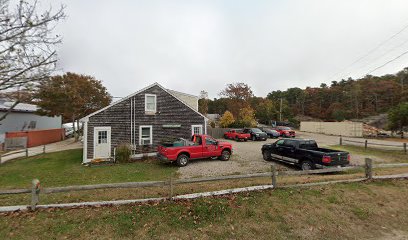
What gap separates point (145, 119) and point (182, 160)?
5.50 m

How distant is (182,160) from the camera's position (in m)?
13.2

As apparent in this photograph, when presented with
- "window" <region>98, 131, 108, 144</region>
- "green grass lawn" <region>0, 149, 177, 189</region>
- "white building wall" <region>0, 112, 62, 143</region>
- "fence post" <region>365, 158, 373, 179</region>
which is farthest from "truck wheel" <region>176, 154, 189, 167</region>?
"white building wall" <region>0, 112, 62, 143</region>

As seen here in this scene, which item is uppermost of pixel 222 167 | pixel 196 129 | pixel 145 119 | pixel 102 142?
pixel 145 119

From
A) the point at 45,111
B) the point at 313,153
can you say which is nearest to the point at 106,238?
the point at 313,153

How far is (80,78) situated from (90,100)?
3.53 metres

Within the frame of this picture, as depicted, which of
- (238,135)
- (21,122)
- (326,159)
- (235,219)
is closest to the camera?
(235,219)

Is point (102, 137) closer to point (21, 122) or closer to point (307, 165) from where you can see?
point (307, 165)

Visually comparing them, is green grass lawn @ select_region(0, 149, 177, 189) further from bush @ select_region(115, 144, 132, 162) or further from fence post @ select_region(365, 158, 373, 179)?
fence post @ select_region(365, 158, 373, 179)

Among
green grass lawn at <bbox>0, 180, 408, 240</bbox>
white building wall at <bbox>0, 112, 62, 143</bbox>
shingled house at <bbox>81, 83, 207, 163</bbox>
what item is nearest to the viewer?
green grass lawn at <bbox>0, 180, 408, 240</bbox>

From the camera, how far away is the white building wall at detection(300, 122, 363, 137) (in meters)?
34.7

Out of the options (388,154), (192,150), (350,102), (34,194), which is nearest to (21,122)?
(192,150)

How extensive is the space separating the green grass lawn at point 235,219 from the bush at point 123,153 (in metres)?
9.30

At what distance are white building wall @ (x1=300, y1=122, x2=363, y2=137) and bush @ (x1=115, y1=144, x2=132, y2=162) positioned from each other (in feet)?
122

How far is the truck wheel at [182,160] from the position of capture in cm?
1305
